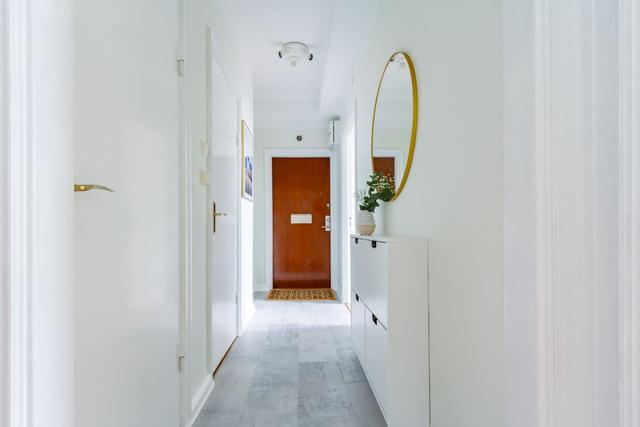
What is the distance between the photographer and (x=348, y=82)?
3930 mm

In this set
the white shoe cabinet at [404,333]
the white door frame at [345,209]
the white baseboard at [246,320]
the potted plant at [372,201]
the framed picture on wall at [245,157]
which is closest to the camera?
the white shoe cabinet at [404,333]

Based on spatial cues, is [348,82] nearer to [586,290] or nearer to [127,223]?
[127,223]

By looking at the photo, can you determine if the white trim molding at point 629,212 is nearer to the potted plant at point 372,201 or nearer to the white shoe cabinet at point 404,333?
the white shoe cabinet at point 404,333

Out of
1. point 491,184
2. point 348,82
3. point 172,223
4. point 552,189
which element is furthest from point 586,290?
point 348,82

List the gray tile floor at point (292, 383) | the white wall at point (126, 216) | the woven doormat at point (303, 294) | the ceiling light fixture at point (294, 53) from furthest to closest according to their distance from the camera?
the woven doormat at point (303, 294) → the ceiling light fixture at point (294, 53) → the gray tile floor at point (292, 383) → the white wall at point (126, 216)

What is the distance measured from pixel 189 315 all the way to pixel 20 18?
1.29 meters

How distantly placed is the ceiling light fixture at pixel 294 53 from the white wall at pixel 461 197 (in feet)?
6.03

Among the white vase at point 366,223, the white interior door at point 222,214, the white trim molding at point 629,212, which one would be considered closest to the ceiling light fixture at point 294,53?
the white interior door at point 222,214

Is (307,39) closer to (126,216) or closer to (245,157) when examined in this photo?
(245,157)

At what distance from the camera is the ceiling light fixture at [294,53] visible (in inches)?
132

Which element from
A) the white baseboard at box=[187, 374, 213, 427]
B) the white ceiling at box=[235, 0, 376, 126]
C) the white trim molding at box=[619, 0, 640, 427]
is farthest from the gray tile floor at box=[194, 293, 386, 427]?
the white ceiling at box=[235, 0, 376, 126]

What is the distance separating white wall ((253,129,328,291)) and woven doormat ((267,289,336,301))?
360 mm

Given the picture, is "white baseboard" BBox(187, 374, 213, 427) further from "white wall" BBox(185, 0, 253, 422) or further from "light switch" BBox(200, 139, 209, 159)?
"light switch" BBox(200, 139, 209, 159)

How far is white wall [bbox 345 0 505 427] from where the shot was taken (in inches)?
39.4
